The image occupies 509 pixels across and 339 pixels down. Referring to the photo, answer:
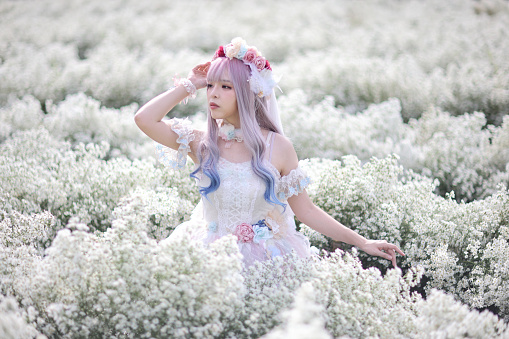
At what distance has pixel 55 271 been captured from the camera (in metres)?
2.37

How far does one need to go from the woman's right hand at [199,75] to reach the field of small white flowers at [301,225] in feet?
3.15

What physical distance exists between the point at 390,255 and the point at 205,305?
1.31m

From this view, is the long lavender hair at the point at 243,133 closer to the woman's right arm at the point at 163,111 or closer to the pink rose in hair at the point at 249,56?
the pink rose in hair at the point at 249,56

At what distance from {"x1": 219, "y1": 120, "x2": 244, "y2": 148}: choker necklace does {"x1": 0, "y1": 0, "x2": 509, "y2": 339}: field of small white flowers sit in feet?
2.65

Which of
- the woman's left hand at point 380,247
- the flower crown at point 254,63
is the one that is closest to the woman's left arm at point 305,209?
the woman's left hand at point 380,247

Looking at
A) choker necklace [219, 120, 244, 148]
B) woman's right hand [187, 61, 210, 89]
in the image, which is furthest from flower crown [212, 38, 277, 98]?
choker necklace [219, 120, 244, 148]

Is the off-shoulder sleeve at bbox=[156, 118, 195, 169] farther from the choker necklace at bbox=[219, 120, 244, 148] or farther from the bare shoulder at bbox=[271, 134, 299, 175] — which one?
the bare shoulder at bbox=[271, 134, 299, 175]

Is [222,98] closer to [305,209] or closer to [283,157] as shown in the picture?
[283,157]

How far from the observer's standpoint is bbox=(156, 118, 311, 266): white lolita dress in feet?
10.1

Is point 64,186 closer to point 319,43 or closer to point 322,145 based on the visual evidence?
point 322,145

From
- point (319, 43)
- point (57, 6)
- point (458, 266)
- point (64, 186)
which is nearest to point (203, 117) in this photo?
point (64, 186)

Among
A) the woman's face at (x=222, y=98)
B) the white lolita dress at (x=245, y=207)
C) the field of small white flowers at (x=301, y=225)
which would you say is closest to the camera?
the field of small white flowers at (x=301, y=225)

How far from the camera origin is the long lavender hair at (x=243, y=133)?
118 inches

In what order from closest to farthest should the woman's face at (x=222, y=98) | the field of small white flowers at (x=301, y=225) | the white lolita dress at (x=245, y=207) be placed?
the field of small white flowers at (x=301, y=225) → the woman's face at (x=222, y=98) → the white lolita dress at (x=245, y=207)
